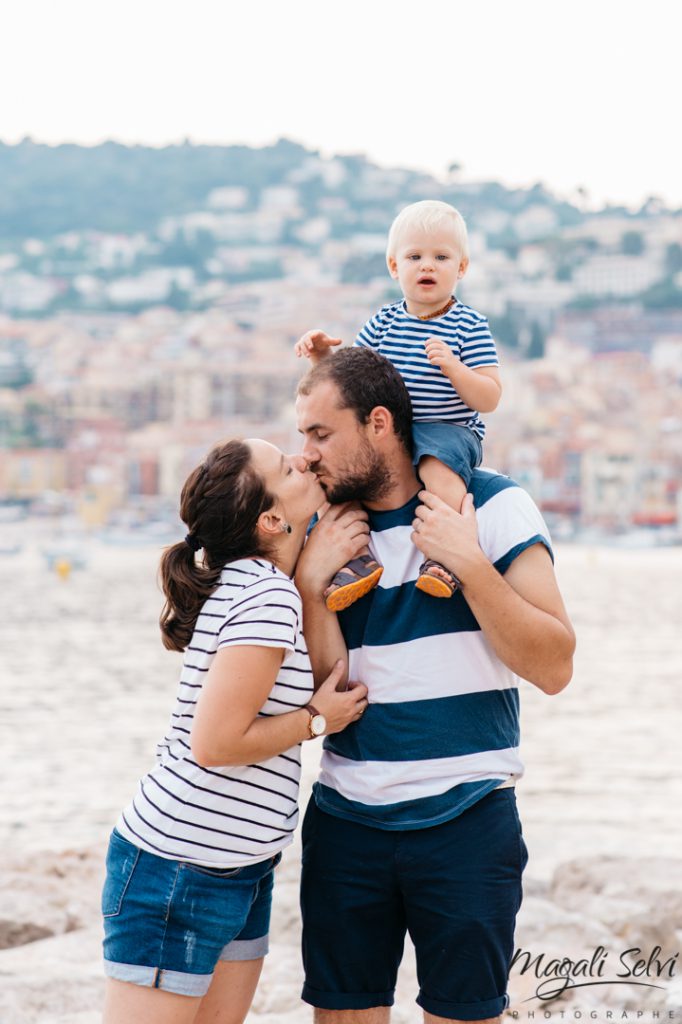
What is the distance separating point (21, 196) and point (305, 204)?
23813 millimetres

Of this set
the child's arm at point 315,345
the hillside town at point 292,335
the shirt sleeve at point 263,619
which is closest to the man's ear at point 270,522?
the shirt sleeve at point 263,619

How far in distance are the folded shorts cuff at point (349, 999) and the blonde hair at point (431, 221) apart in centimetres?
132

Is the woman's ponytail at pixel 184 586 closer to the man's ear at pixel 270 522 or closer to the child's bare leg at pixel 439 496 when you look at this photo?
the man's ear at pixel 270 522

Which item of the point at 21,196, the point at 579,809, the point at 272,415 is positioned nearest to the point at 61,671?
the point at 579,809

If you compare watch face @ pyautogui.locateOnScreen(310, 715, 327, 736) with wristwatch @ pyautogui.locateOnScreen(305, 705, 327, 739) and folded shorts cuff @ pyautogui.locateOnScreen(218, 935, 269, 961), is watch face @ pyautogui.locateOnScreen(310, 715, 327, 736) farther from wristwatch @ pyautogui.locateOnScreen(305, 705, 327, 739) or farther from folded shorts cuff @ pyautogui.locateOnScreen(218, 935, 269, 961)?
folded shorts cuff @ pyautogui.locateOnScreen(218, 935, 269, 961)

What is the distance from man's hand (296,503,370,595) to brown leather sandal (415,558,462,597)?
0.44 ft

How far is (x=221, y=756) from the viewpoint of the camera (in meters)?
2.06

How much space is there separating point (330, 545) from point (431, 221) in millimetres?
706

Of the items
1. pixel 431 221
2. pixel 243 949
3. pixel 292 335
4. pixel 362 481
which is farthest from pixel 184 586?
pixel 292 335

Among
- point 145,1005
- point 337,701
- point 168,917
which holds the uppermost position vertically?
point 337,701

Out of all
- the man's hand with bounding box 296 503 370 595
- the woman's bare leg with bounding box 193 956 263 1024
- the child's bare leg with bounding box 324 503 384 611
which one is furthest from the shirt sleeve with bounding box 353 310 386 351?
the woman's bare leg with bounding box 193 956 263 1024

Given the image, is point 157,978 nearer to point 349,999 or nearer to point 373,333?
point 349,999

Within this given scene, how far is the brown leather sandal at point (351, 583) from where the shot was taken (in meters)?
2.20

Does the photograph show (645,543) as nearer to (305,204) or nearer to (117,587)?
(117,587)
